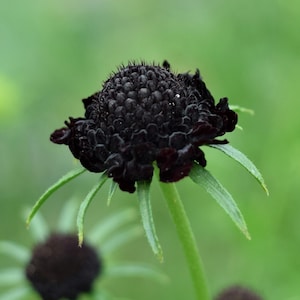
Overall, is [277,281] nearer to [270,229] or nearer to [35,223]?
[270,229]

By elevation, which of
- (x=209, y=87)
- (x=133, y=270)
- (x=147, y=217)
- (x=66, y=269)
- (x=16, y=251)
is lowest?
(x=147, y=217)

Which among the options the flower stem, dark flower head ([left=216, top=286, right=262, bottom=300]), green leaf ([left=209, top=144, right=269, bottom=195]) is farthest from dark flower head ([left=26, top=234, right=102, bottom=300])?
green leaf ([left=209, top=144, right=269, bottom=195])

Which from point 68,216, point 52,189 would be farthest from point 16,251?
point 52,189

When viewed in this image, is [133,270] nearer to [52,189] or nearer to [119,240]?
[119,240]

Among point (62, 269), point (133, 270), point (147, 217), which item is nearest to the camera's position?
point (147, 217)

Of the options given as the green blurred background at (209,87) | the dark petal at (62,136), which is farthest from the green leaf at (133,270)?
the dark petal at (62,136)

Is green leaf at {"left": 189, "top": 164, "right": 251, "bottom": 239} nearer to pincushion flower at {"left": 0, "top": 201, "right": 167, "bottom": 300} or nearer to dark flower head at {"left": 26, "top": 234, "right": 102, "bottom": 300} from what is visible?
pincushion flower at {"left": 0, "top": 201, "right": 167, "bottom": 300}
